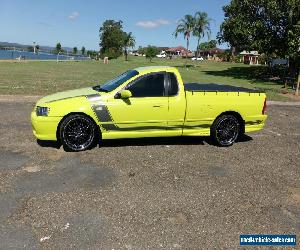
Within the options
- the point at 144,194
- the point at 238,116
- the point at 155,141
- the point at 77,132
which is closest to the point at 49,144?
the point at 77,132

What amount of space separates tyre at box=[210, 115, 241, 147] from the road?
0.21 m

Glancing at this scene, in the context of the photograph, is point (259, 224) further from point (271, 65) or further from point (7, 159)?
point (271, 65)

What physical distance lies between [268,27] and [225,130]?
86.6ft

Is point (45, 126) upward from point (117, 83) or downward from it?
downward

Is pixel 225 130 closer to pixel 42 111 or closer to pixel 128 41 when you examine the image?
pixel 42 111

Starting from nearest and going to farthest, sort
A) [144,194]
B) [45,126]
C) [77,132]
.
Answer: [144,194] < [45,126] < [77,132]

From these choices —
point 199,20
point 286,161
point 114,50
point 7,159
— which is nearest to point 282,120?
point 286,161

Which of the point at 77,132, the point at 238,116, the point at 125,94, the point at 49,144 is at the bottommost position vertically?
the point at 49,144

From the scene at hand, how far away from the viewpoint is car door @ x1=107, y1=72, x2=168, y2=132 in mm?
7172

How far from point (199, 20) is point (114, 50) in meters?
27.7

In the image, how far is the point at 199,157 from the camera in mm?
7172

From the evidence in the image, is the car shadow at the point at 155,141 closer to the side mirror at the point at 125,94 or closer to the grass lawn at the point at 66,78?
the side mirror at the point at 125,94

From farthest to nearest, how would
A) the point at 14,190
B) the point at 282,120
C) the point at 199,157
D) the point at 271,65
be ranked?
the point at 271,65
the point at 282,120
the point at 199,157
the point at 14,190

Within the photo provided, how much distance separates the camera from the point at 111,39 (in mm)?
91375
